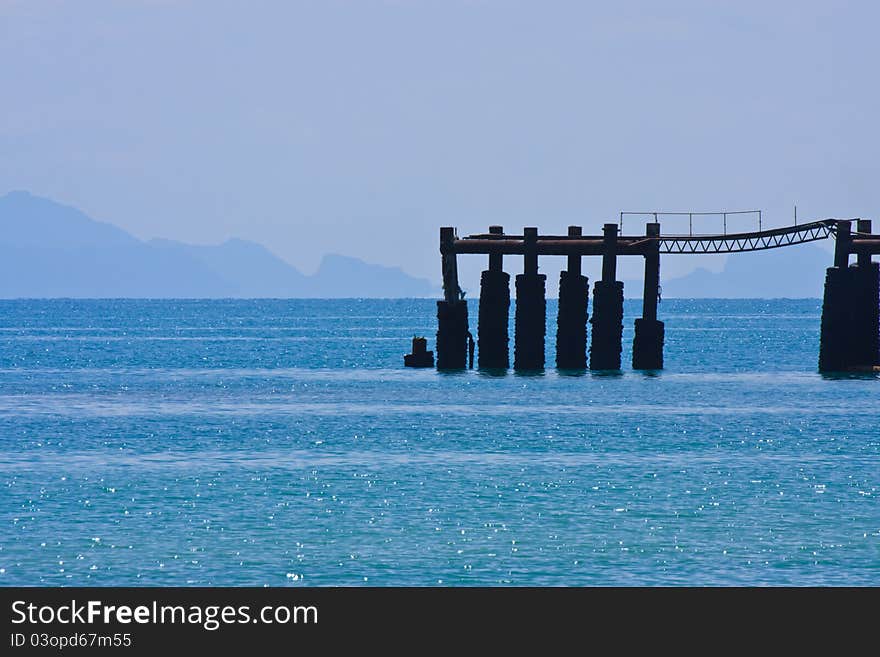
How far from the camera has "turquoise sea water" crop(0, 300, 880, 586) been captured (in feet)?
82.6

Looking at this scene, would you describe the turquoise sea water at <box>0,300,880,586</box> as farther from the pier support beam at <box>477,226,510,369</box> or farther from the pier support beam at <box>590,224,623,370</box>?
the pier support beam at <box>477,226,510,369</box>

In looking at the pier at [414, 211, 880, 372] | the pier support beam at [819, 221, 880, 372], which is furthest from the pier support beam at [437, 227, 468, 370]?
the pier support beam at [819, 221, 880, 372]

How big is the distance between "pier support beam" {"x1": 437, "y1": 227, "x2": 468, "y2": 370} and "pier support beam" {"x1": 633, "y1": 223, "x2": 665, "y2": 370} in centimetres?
652

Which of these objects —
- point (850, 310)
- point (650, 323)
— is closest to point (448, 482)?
point (650, 323)

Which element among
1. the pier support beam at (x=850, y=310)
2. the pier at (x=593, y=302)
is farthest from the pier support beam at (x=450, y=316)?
the pier support beam at (x=850, y=310)

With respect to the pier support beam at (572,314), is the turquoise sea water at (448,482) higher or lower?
lower

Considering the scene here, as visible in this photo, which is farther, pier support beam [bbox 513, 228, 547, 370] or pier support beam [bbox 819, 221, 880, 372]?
pier support beam [bbox 513, 228, 547, 370]

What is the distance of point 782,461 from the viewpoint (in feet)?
124

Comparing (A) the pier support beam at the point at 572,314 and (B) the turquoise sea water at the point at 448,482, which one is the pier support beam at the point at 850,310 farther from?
(A) the pier support beam at the point at 572,314

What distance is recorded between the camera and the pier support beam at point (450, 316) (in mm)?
57312

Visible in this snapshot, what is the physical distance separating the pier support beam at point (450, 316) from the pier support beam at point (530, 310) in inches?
83.3
